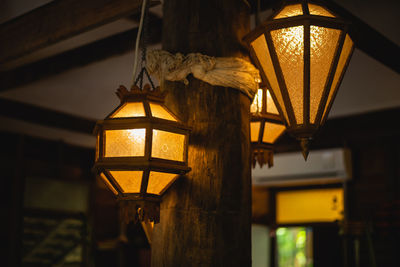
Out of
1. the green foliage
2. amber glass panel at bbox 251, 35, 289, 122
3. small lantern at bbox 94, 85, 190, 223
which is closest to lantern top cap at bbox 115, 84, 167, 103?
small lantern at bbox 94, 85, 190, 223

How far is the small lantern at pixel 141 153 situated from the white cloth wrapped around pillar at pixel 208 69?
231 millimetres

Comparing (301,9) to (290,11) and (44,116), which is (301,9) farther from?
(44,116)

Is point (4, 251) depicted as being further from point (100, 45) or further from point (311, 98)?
point (311, 98)

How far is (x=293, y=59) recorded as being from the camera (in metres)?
1.93

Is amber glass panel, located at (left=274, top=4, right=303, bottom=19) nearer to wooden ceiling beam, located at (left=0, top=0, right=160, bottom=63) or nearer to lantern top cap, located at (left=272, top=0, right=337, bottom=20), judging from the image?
lantern top cap, located at (left=272, top=0, right=337, bottom=20)

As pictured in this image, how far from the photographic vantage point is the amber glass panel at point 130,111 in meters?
2.03

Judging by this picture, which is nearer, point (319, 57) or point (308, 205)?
point (319, 57)

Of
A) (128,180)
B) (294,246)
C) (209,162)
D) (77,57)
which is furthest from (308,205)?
(128,180)

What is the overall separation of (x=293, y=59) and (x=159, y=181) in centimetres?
72

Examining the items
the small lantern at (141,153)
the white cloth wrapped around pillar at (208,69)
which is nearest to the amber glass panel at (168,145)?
the small lantern at (141,153)

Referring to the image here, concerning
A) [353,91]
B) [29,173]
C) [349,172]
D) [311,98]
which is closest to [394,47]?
[353,91]

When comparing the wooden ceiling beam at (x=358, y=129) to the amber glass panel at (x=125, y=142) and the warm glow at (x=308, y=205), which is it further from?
the amber glass panel at (x=125, y=142)

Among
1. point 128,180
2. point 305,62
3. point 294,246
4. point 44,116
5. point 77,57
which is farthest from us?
point 294,246

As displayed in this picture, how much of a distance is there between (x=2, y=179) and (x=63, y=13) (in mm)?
4513
